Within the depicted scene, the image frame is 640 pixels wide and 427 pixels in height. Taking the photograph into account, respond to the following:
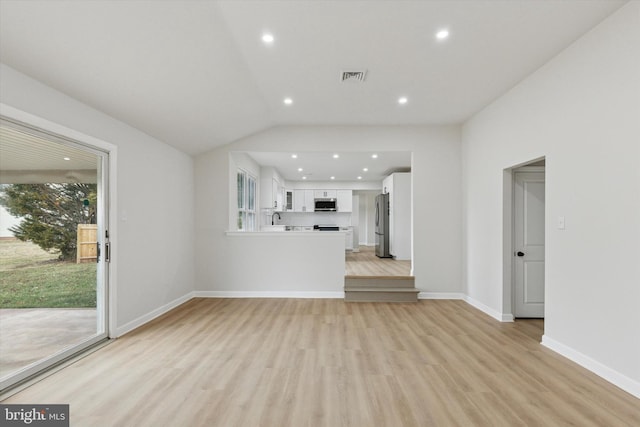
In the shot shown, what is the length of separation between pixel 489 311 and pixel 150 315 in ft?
14.6

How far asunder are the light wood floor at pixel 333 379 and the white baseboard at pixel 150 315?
0.34ft

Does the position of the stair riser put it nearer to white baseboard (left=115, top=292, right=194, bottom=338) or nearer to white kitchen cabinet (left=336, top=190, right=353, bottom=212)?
white baseboard (left=115, top=292, right=194, bottom=338)

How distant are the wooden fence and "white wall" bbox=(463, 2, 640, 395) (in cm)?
→ 462

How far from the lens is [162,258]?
13.6 ft

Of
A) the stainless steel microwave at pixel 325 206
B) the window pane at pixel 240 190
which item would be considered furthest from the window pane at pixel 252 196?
the stainless steel microwave at pixel 325 206

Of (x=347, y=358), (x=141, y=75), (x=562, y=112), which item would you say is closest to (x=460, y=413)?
(x=347, y=358)

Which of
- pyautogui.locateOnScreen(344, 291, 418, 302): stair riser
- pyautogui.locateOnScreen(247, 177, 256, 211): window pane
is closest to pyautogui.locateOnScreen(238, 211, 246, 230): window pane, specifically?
pyautogui.locateOnScreen(247, 177, 256, 211): window pane

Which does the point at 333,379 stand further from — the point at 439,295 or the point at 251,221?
the point at 251,221

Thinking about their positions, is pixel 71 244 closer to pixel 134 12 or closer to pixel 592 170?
pixel 134 12

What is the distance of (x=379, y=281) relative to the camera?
4.94 metres

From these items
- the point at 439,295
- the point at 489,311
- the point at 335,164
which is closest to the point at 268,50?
the point at 489,311

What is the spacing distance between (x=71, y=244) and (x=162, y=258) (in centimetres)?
132

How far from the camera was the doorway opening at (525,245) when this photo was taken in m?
3.82

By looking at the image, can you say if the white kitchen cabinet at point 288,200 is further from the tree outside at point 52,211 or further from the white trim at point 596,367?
the white trim at point 596,367
